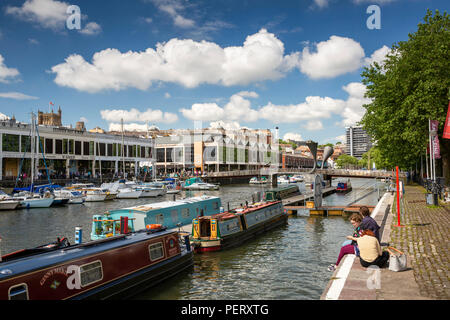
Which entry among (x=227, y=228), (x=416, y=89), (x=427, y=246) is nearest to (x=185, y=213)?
(x=227, y=228)

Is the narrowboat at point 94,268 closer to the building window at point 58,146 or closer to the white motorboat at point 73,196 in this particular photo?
the white motorboat at point 73,196

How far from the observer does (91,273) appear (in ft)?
37.4

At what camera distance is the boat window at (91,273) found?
11059 mm

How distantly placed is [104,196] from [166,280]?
1603 inches

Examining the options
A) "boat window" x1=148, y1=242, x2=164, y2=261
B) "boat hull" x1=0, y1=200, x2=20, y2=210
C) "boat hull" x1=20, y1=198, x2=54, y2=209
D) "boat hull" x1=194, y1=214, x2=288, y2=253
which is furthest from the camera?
"boat hull" x1=20, y1=198, x2=54, y2=209

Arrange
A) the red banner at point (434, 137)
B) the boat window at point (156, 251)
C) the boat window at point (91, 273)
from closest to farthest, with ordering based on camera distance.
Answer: the boat window at point (91, 273), the boat window at point (156, 251), the red banner at point (434, 137)

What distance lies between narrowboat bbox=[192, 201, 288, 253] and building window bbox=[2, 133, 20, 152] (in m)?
58.9

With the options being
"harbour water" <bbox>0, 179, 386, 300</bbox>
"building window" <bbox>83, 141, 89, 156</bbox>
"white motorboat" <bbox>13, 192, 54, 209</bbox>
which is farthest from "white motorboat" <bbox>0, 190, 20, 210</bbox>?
"building window" <bbox>83, 141, 89, 156</bbox>

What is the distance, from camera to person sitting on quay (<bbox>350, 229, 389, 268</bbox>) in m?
9.88

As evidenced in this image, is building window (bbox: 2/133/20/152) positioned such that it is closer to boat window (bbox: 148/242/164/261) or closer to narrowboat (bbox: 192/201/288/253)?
narrowboat (bbox: 192/201/288/253)

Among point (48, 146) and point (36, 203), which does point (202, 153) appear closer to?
point (48, 146)

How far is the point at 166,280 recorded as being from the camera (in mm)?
15094

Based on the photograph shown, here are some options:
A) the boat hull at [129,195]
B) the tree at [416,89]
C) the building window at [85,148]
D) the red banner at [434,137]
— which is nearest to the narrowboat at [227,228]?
the red banner at [434,137]
